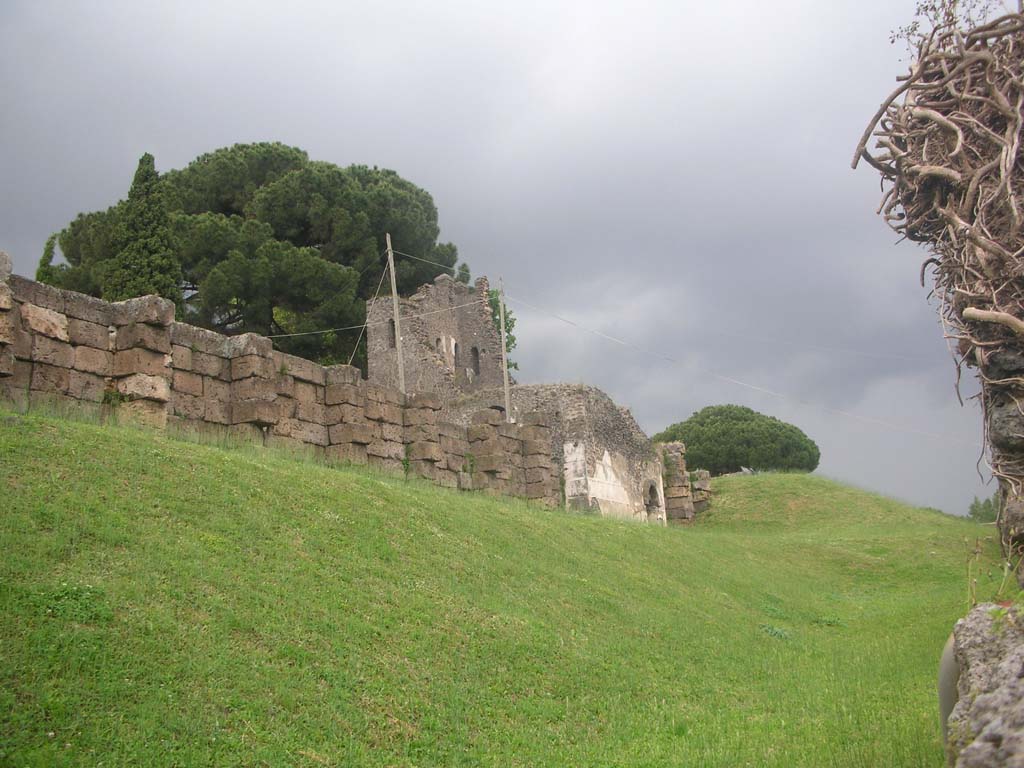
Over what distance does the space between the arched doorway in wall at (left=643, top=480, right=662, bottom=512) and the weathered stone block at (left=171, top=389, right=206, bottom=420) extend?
1749 cm

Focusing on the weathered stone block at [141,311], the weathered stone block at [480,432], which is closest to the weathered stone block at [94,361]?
the weathered stone block at [141,311]

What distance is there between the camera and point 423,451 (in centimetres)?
1956

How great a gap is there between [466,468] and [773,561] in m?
7.09

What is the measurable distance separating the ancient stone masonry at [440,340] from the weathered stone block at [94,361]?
19.7 meters

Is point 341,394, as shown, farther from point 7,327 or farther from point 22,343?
point 7,327

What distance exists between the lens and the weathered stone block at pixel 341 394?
18062 mm

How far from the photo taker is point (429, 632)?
355 inches

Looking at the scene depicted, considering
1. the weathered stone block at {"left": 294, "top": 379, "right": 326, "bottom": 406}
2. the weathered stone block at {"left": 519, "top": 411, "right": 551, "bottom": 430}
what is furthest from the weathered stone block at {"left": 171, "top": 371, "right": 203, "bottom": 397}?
the weathered stone block at {"left": 519, "top": 411, "right": 551, "bottom": 430}

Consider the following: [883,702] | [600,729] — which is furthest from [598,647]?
[883,702]

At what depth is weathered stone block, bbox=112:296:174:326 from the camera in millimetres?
14375

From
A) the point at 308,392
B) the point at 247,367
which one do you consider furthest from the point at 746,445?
the point at 247,367

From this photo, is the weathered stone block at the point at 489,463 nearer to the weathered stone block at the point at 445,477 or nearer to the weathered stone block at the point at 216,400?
the weathered stone block at the point at 445,477

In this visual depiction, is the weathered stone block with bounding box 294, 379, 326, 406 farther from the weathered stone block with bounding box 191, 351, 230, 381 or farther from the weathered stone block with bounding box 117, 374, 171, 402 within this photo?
the weathered stone block with bounding box 117, 374, 171, 402

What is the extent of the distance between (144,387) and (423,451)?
6560mm
